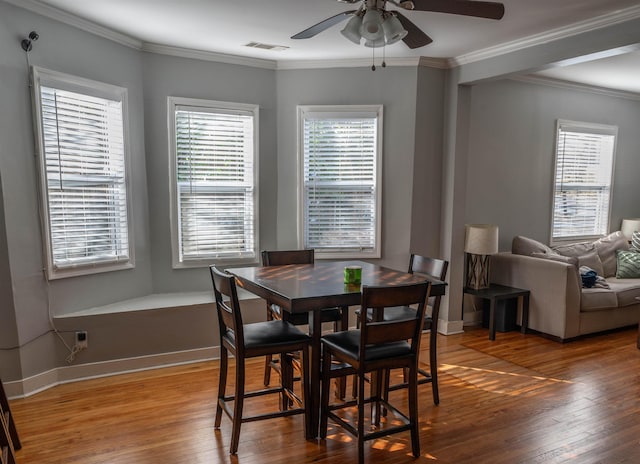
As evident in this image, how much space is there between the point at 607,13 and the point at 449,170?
1805 millimetres

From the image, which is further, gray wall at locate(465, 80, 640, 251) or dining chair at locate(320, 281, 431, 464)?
gray wall at locate(465, 80, 640, 251)

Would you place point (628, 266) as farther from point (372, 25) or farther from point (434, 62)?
point (372, 25)

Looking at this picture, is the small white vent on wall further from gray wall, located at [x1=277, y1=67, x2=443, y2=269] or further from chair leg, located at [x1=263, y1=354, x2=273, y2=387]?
chair leg, located at [x1=263, y1=354, x2=273, y2=387]

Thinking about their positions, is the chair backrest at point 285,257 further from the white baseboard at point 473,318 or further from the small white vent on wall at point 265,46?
the white baseboard at point 473,318

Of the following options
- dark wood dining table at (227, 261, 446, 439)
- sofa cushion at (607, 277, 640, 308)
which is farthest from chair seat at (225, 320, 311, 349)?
sofa cushion at (607, 277, 640, 308)

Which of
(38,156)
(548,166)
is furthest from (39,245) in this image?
(548,166)

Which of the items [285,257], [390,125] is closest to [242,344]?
[285,257]

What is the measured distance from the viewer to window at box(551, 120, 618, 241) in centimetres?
567

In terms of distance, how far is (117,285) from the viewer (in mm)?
3949

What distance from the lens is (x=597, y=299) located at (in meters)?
4.57

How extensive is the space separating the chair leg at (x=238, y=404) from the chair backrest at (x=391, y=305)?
2.14ft

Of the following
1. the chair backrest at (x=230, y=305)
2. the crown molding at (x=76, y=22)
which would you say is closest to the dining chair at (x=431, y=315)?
the chair backrest at (x=230, y=305)

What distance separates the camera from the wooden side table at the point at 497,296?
4559 millimetres

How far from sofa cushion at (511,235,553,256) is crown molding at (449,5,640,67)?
1.99 metres
